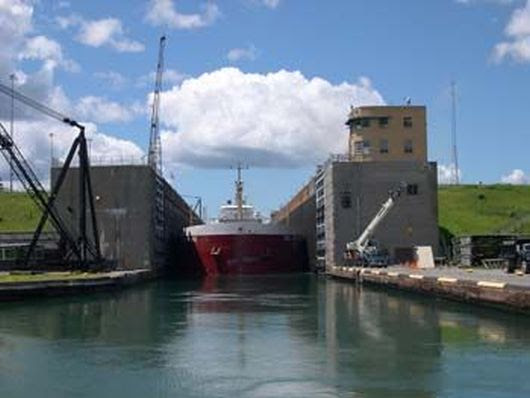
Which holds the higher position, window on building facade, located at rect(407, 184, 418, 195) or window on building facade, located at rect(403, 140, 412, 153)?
window on building facade, located at rect(403, 140, 412, 153)

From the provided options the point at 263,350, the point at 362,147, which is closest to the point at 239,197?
the point at 362,147

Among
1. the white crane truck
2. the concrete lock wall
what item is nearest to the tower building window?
the concrete lock wall

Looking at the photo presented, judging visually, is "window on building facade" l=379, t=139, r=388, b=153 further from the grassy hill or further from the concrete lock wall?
the concrete lock wall

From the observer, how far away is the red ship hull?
104 metres

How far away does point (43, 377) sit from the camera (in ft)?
84.1

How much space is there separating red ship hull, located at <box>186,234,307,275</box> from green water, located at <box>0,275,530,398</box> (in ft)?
163

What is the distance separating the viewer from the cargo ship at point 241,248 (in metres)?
104

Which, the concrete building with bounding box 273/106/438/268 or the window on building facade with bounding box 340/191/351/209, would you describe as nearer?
the concrete building with bounding box 273/106/438/268

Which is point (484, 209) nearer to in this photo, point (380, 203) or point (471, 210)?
point (471, 210)

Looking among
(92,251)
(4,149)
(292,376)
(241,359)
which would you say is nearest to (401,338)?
(241,359)

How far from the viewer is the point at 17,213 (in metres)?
134

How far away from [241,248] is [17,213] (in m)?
44.7

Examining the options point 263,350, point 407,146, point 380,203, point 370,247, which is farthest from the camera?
point 407,146

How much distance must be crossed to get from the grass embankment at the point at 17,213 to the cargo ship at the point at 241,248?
1106 inches
